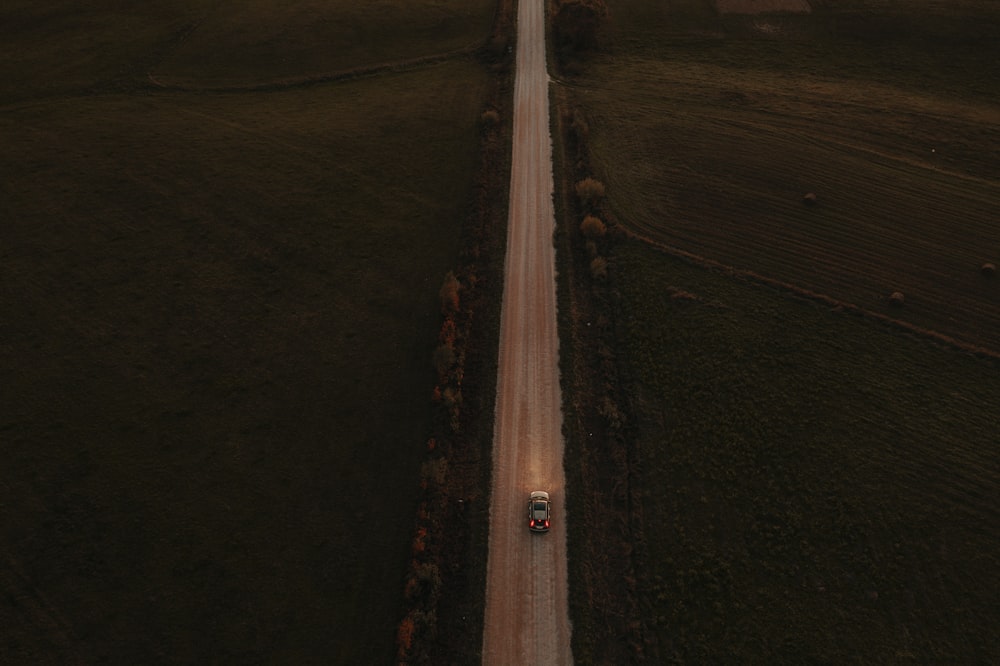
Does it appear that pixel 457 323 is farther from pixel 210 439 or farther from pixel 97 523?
pixel 97 523

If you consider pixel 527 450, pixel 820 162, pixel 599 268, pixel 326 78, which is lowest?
pixel 527 450

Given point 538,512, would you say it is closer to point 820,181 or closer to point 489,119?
point 820,181

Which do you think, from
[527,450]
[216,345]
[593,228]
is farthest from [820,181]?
[216,345]

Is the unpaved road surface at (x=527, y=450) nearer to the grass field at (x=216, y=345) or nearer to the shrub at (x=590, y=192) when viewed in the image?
the shrub at (x=590, y=192)

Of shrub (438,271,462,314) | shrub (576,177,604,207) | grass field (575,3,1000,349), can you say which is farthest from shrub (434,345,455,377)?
grass field (575,3,1000,349)

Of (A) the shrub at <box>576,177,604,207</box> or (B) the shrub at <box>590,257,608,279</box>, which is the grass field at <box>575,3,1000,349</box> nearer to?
(A) the shrub at <box>576,177,604,207</box>

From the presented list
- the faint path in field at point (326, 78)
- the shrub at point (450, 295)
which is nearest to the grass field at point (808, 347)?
the shrub at point (450, 295)
